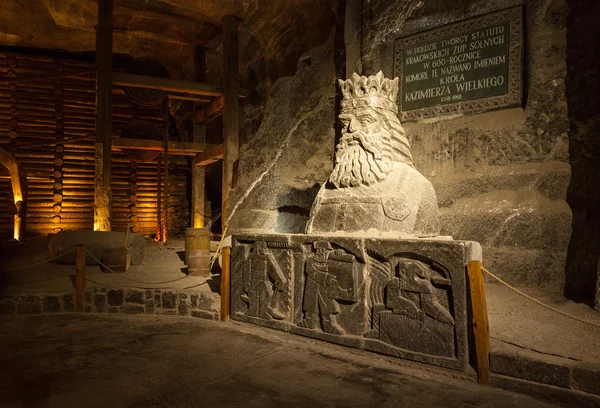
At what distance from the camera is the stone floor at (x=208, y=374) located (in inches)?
121

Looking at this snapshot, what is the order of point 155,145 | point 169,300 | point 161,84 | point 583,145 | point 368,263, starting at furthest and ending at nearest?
point 155,145, point 161,84, point 169,300, point 583,145, point 368,263

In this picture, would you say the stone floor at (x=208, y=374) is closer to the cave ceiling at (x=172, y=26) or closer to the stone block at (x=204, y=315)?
the stone block at (x=204, y=315)

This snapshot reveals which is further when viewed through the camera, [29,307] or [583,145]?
[29,307]

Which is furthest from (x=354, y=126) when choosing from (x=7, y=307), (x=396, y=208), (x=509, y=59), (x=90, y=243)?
(x=90, y=243)

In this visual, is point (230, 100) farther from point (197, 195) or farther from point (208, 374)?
point (208, 374)

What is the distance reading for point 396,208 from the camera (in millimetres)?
4656

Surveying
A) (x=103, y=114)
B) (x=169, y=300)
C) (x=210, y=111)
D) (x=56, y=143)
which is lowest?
(x=169, y=300)

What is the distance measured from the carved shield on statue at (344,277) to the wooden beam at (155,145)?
8888 millimetres

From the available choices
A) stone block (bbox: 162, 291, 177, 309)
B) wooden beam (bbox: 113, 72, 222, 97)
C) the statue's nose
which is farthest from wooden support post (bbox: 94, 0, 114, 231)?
the statue's nose

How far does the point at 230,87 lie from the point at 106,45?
2.97m

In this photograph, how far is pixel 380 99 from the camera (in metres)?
5.17

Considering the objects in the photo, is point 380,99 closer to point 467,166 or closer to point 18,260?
point 467,166

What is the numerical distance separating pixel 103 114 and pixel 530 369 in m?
10.1

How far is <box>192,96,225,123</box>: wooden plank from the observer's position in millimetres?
11648
